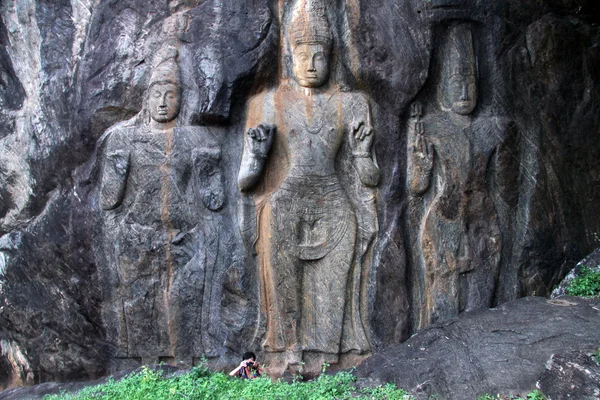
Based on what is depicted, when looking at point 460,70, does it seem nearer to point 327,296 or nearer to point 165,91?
point 327,296

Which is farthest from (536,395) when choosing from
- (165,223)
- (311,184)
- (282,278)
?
(165,223)

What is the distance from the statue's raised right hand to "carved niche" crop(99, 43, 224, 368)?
1.23 feet

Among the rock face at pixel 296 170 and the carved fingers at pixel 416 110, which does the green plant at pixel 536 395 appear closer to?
the rock face at pixel 296 170

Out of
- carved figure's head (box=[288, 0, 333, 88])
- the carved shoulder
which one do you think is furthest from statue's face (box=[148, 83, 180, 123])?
carved figure's head (box=[288, 0, 333, 88])

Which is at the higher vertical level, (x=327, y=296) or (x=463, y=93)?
(x=463, y=93)

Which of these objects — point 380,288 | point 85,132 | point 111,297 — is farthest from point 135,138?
point 380,288

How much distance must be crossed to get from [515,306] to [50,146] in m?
4.77

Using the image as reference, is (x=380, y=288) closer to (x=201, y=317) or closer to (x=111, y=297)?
(x=201, y=317)

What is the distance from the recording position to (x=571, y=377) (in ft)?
16.0

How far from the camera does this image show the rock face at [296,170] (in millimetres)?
6430

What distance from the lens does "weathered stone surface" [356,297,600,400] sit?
5344mm

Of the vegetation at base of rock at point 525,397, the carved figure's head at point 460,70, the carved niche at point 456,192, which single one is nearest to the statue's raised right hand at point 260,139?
the carved niche at point 456,192

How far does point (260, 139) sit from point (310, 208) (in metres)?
0.81

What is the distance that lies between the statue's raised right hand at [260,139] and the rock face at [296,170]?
19mm
